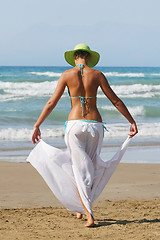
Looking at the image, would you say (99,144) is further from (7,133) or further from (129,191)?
(7,133)

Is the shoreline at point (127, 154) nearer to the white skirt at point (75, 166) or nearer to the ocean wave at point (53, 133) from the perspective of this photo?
the ocean wave at point (53, 133)

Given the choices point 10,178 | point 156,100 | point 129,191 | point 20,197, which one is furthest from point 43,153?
point 156,100

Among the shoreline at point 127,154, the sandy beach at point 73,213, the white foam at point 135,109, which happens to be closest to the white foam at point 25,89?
the white foam at point 135,109

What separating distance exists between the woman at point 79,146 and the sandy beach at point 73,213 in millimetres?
288

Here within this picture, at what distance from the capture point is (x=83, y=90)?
4.53 meters

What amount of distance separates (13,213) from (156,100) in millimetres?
21952

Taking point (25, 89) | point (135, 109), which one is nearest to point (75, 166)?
point (135, 109)

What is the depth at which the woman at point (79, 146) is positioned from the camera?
14.7ft

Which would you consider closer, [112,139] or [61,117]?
[112,139]

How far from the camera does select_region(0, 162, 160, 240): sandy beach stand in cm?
432

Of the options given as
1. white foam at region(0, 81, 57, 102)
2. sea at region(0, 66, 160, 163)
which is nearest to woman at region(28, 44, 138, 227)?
sea at region(0, 66, 160, 163)

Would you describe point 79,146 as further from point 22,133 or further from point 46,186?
point 22,133

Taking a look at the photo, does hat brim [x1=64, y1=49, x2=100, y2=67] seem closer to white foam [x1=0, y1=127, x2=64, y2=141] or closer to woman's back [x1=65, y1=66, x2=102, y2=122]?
woman's back [x1=65, y1=66, x2=102, y2=122]

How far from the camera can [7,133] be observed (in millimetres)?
12531
